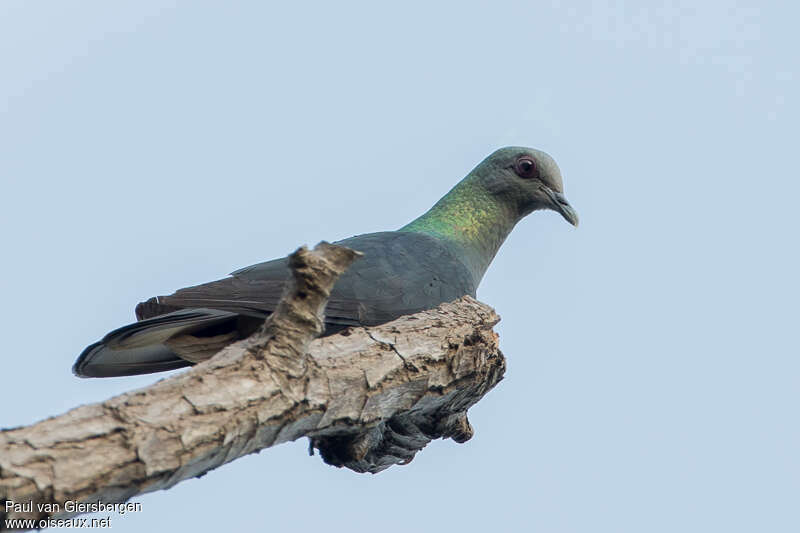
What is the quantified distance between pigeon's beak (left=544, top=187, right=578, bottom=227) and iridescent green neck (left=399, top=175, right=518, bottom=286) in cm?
31

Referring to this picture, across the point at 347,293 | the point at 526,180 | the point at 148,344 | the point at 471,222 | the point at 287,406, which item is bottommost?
the point at 287,406

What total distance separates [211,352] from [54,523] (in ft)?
7.81

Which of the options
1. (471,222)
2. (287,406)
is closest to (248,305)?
(287,406)

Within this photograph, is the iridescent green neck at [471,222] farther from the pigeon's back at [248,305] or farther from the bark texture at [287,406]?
the bark texture at [287,406]

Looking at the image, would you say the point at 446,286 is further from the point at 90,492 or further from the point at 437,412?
the point at 90,492

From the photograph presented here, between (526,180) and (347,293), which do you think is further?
(526,180)

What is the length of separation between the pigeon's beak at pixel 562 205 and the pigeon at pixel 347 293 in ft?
0.62

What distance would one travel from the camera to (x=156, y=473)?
3.31 m

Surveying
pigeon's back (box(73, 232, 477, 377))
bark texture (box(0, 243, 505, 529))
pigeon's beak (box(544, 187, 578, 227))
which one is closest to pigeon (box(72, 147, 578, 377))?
pigeon's back (box(73, 232, 477, 377))

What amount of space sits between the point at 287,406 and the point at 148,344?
169cm

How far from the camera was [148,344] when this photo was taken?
5.25 metres

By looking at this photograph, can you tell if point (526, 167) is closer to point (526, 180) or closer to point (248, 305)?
point (526, 180)

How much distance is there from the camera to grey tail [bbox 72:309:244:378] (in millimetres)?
4988

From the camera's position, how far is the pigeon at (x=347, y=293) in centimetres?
515
